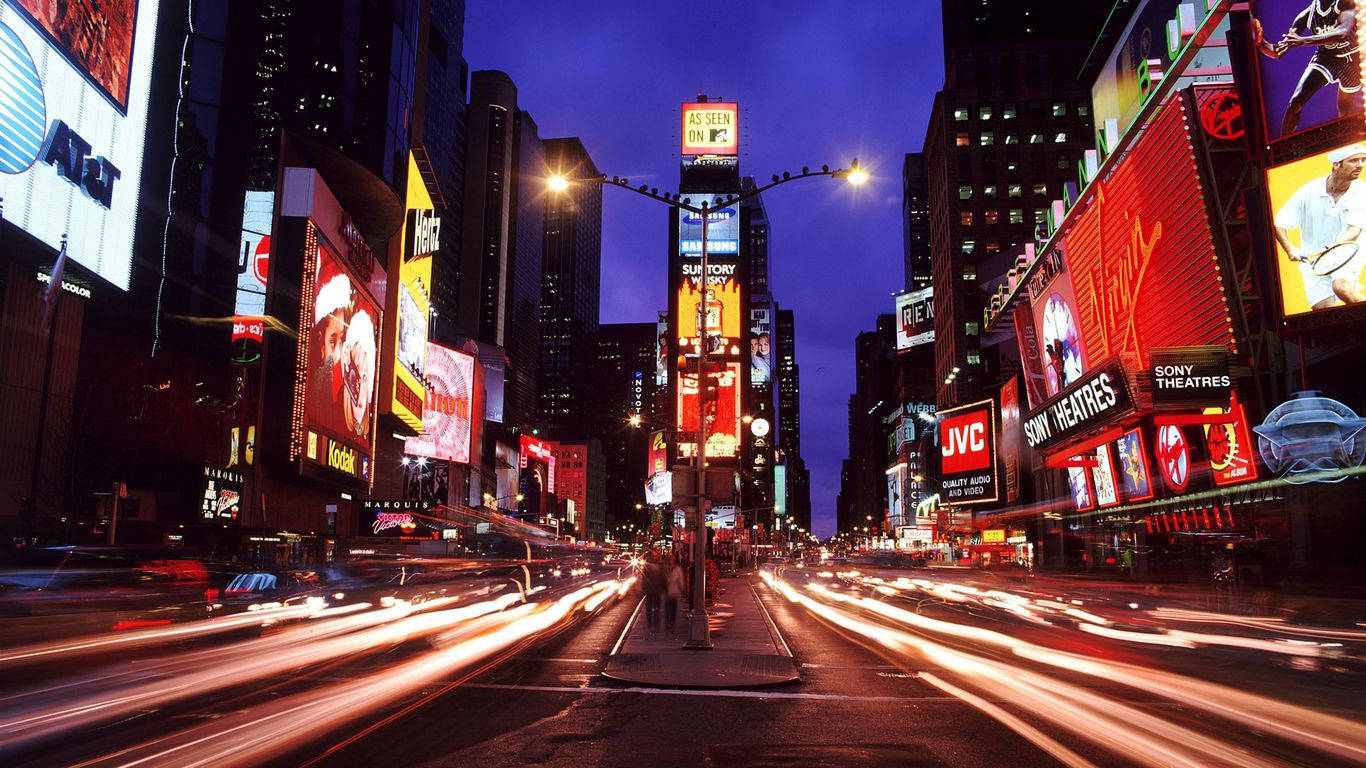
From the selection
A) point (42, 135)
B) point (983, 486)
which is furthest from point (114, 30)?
point (983, 486)

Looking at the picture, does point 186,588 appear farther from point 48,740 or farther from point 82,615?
point 48,740

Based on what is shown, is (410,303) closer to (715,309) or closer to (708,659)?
(715,309)

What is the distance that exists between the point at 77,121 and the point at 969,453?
52.0 meters

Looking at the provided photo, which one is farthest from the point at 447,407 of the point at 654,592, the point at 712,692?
the point at 712,692

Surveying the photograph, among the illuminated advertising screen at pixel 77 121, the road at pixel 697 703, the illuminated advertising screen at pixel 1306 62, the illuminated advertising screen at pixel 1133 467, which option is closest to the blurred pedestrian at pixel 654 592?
the road at pixel 697 703

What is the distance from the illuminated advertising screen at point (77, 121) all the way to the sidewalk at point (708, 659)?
22.5 m

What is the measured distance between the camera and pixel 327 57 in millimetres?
51250

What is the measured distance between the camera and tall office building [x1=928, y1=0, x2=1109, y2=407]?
102 meters

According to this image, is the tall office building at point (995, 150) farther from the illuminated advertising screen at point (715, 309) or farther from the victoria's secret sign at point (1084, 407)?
the victoria's secret sign at point (1084, 407)

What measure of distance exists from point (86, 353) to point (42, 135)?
1442cm

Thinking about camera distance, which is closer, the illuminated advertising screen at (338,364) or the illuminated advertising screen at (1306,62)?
the illuminated advertising screen at (1306,62)

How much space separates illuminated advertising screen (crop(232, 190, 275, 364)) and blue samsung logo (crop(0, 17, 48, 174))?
1912 centimetres

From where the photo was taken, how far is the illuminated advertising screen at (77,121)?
26.2 m

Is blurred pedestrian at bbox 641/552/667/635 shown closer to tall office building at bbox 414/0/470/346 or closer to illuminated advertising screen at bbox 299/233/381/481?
illuminated advertising screen at bbox 299/233/381/481
